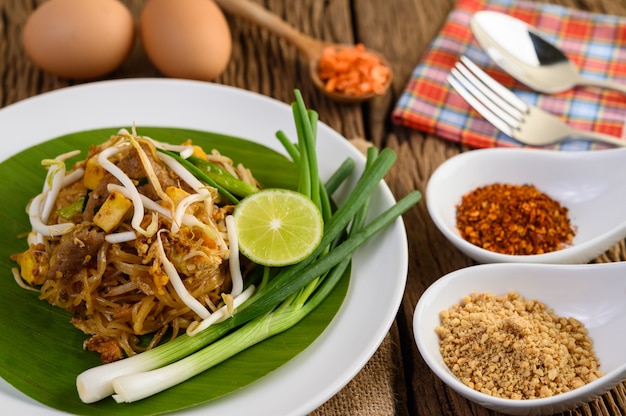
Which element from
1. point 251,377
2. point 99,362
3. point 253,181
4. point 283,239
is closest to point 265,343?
point 251,377

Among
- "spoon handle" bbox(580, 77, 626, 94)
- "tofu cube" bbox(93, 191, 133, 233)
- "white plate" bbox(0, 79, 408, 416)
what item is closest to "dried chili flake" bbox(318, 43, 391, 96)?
"white plate" bbox(0, 79, 408, 416)

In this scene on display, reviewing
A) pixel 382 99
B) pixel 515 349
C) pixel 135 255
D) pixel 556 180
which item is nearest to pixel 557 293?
pixel 515 349

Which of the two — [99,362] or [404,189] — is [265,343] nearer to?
[99,362]

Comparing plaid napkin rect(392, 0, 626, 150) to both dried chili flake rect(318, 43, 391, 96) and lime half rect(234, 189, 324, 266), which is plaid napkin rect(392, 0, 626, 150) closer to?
dried chili flake rect(318, 43, 391, 96)

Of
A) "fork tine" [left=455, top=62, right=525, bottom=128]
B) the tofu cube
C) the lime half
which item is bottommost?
"fork tine" [left=455, top=62, right=525, bottom=128]

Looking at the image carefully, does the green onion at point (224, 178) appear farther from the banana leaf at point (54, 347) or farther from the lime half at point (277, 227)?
the banana leaf at point (54, 347)

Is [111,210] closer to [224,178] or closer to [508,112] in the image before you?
[224,178]
